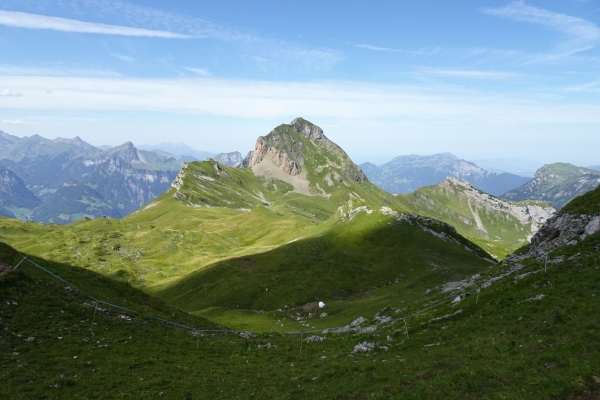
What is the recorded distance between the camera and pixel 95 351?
28547mm

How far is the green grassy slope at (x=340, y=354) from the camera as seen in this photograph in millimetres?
19547

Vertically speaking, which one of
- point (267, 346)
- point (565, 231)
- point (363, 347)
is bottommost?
point (267, 346)

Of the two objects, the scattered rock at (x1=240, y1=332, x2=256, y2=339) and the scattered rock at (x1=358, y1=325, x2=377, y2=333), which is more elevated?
the scattered rock at (x1=358, y1=325, x2=377, y2=333)

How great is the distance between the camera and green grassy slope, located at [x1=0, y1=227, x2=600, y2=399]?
19.5 meters

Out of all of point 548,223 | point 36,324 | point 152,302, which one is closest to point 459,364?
point 36,324

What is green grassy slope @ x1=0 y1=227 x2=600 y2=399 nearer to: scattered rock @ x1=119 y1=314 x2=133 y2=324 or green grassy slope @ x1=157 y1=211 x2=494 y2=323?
scattered rock @ x1=119 y1=314 x2=133 y2=324

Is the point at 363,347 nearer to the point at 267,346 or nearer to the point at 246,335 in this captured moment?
the point at 267,346

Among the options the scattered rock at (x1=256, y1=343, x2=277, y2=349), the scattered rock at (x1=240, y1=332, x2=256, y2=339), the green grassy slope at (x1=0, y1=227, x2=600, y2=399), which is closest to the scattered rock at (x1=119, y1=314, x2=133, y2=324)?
the green grassy slope at (x1=0, y1=227, x2=600, y2=399)

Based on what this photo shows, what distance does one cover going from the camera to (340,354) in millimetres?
30781

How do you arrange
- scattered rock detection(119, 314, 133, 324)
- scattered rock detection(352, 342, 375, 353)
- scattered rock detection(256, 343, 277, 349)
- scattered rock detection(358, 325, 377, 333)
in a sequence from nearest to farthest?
scattered rock detection(352, 342, 375, 353) → scattered rock detection(256, 343, 277, 349) → scattered rock detection(119, 314, 133, 324) → scattered rock detection(358, 325, 377, 333)

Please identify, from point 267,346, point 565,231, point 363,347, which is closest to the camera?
point 363,347

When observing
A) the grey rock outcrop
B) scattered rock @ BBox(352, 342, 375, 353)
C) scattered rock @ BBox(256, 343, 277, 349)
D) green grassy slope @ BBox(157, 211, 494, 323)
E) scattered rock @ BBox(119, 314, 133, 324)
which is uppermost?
the grey rock outcrop

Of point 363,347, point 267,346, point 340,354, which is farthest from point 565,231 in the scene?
point 267,346

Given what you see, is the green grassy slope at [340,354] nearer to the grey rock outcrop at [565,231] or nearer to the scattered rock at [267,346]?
the scattered rock at [267,346]
